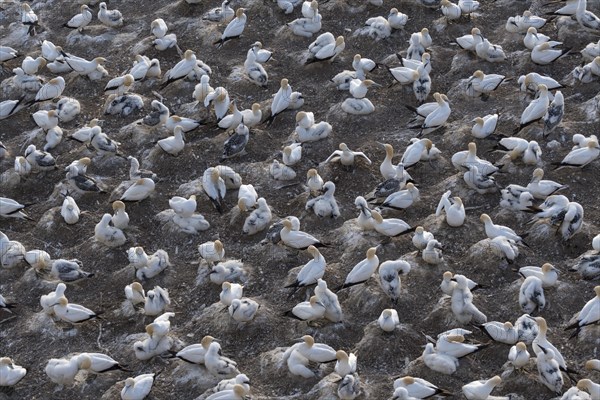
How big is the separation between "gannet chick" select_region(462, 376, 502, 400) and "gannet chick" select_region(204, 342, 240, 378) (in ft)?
8.66

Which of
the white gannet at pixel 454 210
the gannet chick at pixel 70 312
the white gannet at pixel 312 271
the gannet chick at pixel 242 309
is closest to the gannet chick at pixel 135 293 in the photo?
the gannet chick at pixel 70 312

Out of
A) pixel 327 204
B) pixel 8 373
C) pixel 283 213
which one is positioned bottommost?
pixel 283 213

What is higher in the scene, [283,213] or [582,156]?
[582,156]

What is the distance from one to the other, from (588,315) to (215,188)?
537 centimetres

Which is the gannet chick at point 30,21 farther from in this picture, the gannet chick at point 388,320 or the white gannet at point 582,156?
the gannet chick at point 388,320

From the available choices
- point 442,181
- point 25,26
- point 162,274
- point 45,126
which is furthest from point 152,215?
point 25,26

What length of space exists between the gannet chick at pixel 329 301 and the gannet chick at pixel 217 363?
1300 millimetres

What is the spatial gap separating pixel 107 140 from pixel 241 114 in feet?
6.48

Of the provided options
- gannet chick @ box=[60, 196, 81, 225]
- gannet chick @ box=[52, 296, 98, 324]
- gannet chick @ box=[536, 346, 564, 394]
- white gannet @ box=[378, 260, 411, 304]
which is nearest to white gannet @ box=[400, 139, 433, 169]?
white gannet @ box=[378, 260, 411, 304]

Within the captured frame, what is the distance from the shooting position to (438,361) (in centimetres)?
1333

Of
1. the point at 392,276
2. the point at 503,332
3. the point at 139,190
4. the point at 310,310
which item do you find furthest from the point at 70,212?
the point at 503,332

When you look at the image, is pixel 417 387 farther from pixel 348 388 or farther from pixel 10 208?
pixel 10 208

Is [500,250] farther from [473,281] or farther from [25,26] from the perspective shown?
[25,26]

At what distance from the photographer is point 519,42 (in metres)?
19.3
